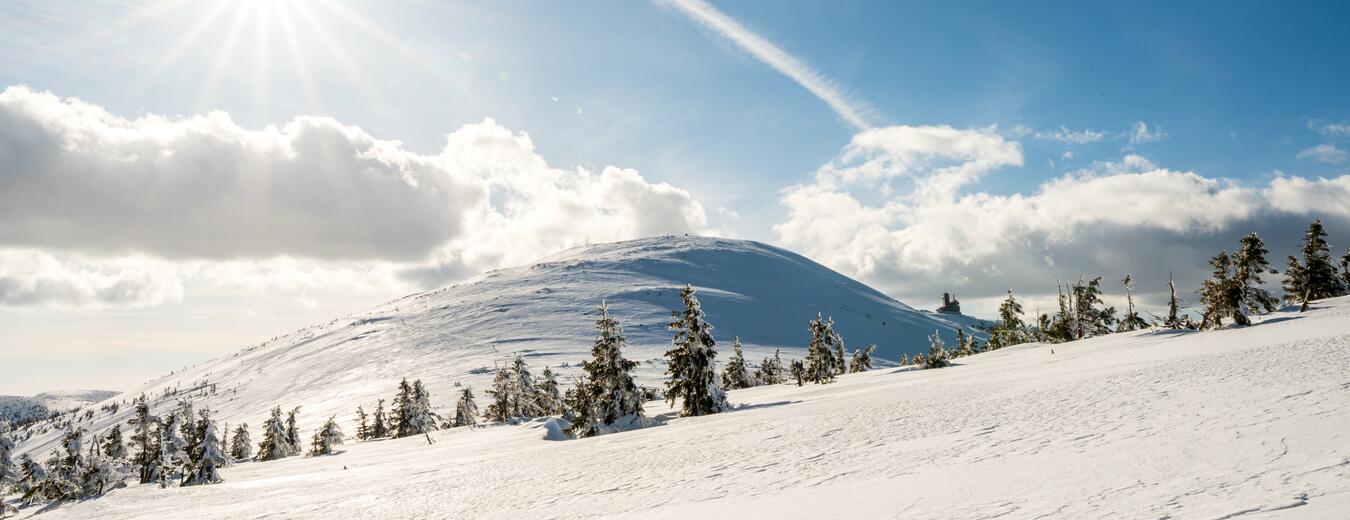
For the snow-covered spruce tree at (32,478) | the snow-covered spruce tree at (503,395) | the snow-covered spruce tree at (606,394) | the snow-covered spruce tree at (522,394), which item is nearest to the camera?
the snow-covered spruce tree at (606,394)

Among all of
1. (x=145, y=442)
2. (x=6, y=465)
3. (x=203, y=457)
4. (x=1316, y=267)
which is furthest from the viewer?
(x=1316, y=267)

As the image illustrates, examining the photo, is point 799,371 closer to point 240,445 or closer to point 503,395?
point 503,395

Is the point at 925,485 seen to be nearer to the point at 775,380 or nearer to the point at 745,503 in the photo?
the point at 745,503

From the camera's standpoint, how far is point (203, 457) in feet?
152

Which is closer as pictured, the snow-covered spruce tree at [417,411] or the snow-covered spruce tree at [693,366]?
the snow-covered spruce tree at [693,366]

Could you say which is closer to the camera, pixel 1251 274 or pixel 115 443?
pixel 1251 274

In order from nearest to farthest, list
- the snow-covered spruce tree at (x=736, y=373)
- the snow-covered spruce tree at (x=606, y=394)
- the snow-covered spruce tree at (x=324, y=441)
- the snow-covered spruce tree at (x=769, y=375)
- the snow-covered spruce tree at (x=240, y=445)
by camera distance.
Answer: the snow-covered spruce tree at (x=606, y=394)
the snow-covered spruce tree at (x=324, y=441)
the snow-covered spruce tree at (x=240, y=445)
the snow-covered spruce tree at (x=736, y=373)
the snow-covered spruce tree at (x=769, y=375)

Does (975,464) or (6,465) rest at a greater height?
(6,465)

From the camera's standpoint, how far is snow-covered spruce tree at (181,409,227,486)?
45.6 m

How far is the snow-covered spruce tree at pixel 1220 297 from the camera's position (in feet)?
160

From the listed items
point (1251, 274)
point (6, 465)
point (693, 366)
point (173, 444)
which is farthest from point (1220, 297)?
point (6, 465)

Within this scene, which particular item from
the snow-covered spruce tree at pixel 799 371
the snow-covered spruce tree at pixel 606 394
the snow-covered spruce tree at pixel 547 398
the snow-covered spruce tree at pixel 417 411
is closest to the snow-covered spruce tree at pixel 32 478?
the snow-covered spruce tree at pixel 417 411

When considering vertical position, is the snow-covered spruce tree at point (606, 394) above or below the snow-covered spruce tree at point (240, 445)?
above

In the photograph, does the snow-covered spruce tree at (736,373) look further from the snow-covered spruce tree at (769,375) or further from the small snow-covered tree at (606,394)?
the small snow-covered tree at (606,394)
